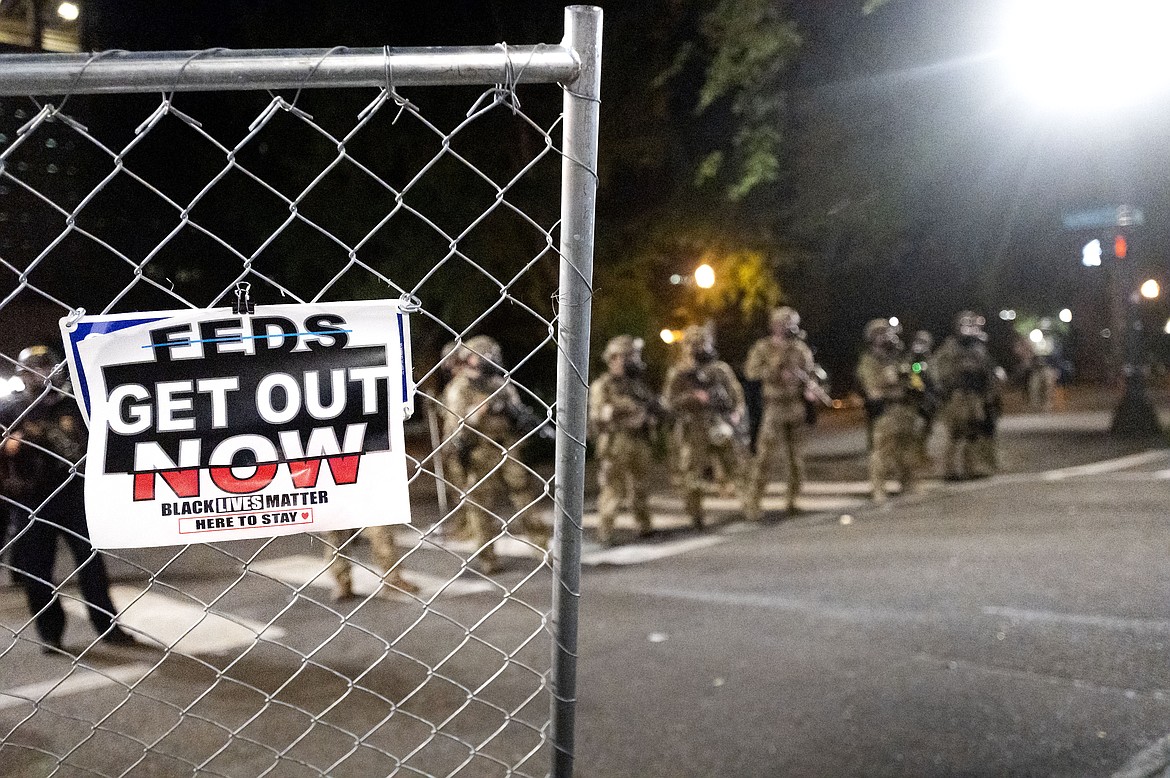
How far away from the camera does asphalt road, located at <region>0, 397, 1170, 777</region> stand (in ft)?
12.3

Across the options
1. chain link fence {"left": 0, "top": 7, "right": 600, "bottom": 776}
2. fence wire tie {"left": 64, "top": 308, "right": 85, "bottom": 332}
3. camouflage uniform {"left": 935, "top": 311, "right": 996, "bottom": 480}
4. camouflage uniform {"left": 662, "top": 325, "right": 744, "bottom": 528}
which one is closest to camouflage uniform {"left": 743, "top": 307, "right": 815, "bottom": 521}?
camouflage uniform {"left": 662, "top": 325, "right": 744, "bottom": 528}

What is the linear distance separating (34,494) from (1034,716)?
4.99 metres

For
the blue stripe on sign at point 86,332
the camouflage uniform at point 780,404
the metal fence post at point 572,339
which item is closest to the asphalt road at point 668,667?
the metal fence post at point 572,339

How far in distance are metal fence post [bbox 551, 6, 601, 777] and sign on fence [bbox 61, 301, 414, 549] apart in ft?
0.88

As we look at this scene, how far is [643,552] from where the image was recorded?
866cm

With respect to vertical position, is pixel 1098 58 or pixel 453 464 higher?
pixel 1098 58

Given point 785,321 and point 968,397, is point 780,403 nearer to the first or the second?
point 785,321

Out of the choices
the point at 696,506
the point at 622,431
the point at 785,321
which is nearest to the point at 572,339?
the point at 622,431

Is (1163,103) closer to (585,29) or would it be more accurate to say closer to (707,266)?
Result: (707,266)

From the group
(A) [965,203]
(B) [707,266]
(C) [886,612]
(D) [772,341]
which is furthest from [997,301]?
(C) [886,612]

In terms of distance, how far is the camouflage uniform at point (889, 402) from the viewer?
10.7 m

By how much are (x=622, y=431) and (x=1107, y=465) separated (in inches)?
283

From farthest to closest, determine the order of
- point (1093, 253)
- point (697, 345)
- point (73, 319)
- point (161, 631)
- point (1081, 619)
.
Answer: point (1093, 253) → point (697, 345) → point (161, 631) → point (1081, 619) → point (73, 319)

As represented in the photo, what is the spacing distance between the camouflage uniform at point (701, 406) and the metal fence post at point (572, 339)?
8176mm
